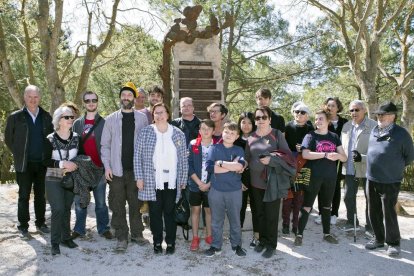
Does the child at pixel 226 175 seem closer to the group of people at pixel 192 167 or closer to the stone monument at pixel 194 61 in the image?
the group of people at pixel 192 167

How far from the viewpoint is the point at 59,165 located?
4.15 meters

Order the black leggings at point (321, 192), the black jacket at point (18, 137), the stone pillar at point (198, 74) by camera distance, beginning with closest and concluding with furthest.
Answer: the black leggings at point (321, 192) < the black jacket at point (18, 137) < the stone pillar at point (198, 74)

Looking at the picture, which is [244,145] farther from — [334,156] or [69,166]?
[69,166]

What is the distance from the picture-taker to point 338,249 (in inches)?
178

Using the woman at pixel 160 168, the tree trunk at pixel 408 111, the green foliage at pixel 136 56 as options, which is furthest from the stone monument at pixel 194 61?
the tree trunk at pixel 408 111

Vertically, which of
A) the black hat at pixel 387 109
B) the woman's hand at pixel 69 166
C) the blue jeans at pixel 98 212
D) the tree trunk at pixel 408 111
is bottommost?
the blue jeans at pixel 98 212

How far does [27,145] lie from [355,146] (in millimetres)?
4094

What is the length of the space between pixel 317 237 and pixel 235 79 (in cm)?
980

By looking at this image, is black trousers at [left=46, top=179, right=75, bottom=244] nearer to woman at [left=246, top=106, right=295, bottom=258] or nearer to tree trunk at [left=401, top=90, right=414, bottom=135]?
woman at [left=246, top=106, right=295, bottom=258]

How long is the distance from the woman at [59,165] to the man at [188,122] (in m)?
1.25

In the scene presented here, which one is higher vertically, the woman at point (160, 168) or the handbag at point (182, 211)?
the woman at point (160, 168)

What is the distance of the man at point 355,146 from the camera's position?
16.3 ft

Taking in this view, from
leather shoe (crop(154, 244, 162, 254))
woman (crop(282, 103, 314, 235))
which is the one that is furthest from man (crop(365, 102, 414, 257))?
leather shoe (crop(154, 244, 162, 254))

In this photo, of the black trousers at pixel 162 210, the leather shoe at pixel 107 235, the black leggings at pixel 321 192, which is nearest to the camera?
the black trousers at pixel 162 210
